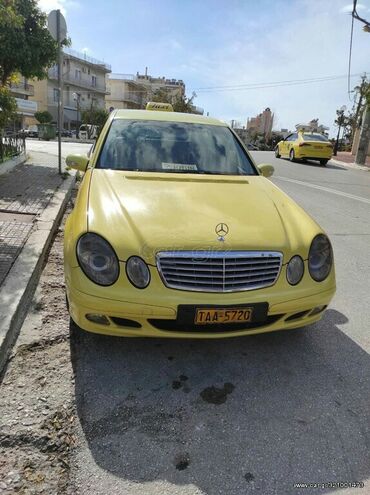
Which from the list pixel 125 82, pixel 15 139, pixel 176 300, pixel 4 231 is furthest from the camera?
pixel 125 82

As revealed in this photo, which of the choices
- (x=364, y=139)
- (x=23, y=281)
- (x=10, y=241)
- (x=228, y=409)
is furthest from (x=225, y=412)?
(x=364, y=139)

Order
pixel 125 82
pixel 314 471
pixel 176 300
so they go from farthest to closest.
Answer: pixel 125 82 → pixel 176 300 → pixel 314 471

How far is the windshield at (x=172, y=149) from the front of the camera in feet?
12.7

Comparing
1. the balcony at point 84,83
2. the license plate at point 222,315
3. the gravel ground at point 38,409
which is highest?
the balcony at point 84,83

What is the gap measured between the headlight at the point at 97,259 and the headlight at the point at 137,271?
0.08 meters

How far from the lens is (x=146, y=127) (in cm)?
427

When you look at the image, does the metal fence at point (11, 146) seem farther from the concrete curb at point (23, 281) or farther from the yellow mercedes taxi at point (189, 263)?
the yellow mercedes taxi at point (189, 263)

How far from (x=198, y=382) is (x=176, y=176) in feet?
5.86

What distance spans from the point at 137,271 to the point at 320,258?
1310mm

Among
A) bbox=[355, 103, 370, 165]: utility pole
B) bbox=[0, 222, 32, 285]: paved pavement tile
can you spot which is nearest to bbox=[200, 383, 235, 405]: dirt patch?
bbox=[0, 222, 32, 285]: paved pavement tile

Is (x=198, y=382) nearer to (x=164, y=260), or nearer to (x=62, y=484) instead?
(x=164, y=260)

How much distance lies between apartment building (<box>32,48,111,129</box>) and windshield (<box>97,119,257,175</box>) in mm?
53011

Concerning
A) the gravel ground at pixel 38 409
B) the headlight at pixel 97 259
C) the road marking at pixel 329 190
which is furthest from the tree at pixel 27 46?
the headlight at pixel 97 259

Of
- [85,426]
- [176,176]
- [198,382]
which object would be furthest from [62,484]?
[176,176]
